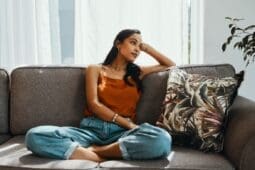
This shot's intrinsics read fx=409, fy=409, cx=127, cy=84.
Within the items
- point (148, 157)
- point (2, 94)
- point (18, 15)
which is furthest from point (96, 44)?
point (148, 157)

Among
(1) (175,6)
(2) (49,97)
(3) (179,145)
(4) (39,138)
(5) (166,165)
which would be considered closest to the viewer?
(5) (166,165)

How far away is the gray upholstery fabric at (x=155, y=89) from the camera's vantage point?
7.64 ft

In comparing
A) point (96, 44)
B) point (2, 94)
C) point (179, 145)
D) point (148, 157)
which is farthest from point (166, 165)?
point (96, 44)

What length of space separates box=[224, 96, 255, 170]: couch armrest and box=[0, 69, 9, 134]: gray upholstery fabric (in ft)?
4.12

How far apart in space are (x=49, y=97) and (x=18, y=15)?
38.8 inches

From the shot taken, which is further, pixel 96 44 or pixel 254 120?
pixel 96 44

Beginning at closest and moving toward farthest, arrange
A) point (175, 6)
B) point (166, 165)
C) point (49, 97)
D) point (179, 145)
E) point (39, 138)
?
point (166, 165)
point (39, 138)
point (179, 145)
point (49, 97)
point (175, 6)

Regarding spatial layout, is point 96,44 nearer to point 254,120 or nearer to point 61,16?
point 61,16

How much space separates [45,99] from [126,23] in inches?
38.2

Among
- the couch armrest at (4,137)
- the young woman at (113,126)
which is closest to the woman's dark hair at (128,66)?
the young woman at (113,126)

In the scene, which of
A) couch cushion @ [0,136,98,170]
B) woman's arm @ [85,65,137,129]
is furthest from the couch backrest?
couch cushion @ [0,136,98,170]

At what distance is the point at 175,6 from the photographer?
300 centimetres

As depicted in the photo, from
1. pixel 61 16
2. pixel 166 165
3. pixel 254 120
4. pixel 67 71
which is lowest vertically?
pixel 166 165

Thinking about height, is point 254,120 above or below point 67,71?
below
